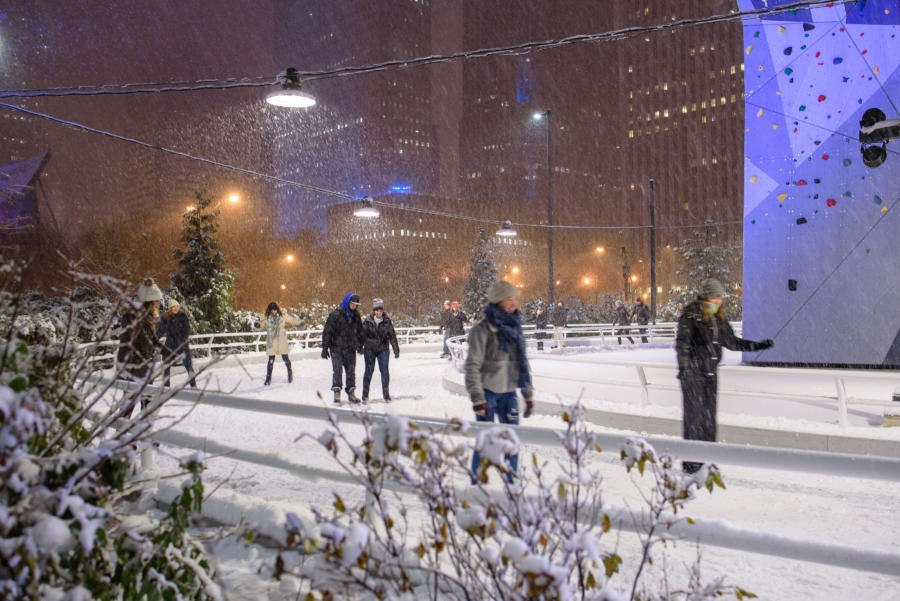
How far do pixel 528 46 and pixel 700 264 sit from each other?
50.4 meters

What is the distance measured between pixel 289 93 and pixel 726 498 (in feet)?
21.1

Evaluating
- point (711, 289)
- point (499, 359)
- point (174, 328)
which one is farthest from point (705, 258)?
point (499, 359)

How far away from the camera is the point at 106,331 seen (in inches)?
106

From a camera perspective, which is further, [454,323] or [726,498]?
[454,323]

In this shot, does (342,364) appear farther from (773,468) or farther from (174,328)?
(773,468)

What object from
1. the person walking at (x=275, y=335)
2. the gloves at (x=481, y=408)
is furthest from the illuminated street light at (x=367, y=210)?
the gloves at (x=481, y=408)

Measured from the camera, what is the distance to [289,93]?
307 inches

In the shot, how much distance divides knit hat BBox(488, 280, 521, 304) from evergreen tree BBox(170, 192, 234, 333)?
24.1m

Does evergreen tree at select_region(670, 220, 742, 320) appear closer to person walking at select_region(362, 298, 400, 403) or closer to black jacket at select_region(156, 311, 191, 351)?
person walking at select_region(362, 298, 400, 403)

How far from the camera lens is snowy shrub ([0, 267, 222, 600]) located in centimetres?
179

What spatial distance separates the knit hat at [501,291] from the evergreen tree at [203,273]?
24119 millimetres

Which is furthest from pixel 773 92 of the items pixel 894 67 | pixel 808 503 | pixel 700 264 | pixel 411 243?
pixel 411 243

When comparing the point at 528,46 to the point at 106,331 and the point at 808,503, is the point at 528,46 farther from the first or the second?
the point at 106,331

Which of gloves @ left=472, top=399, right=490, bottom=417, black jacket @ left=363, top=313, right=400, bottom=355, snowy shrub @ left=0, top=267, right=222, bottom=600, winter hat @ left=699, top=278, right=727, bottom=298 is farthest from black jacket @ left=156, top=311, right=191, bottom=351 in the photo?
snowy shrub @ left=0, top=267, right=222, bottom=600
